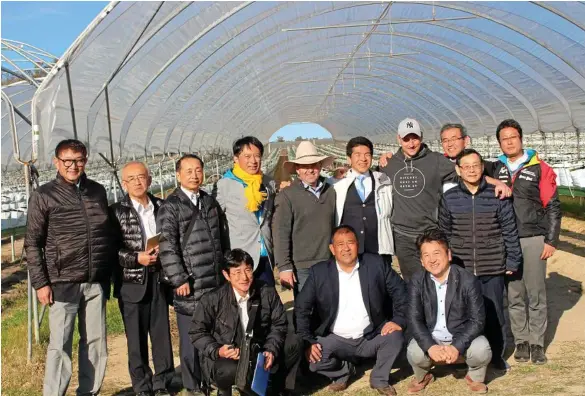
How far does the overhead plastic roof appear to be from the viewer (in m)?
8.20

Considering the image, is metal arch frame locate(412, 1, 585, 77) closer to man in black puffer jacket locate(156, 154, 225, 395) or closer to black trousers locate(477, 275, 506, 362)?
black trousers locate(477, 275, 506, 362)

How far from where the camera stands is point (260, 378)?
362 centimetres

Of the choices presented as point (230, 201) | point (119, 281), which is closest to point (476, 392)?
point (230, 201)

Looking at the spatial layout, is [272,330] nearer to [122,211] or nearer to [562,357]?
[122,211]

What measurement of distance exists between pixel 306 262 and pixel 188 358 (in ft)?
3.20

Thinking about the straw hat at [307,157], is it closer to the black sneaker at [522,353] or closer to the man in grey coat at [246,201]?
→ the man in grey coat at [246,201]

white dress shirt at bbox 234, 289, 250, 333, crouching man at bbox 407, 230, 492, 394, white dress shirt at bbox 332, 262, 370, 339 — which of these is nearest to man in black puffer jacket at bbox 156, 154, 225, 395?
white dress shirt at bbox 234, 289, 250, 333

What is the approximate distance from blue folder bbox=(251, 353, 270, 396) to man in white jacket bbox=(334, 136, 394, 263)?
110 centimetres

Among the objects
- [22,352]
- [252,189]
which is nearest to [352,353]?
[252,189]

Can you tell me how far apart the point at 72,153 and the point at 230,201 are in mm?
997

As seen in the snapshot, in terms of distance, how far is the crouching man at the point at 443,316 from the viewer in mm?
3834

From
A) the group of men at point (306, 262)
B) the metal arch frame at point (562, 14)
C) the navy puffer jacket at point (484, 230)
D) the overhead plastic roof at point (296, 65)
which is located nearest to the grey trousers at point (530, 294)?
the group of men at point (306, 262)

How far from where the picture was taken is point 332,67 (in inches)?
704

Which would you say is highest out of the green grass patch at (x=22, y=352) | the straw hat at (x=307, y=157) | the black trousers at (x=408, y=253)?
the straw hat at (x=307, y=157)
